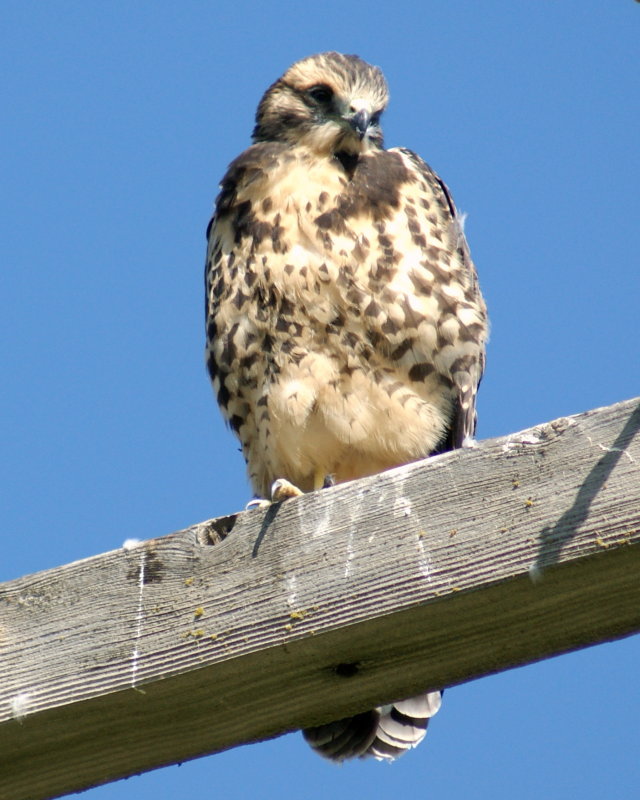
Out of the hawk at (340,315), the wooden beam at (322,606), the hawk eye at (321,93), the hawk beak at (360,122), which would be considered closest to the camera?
the wooden beam at (322,606)

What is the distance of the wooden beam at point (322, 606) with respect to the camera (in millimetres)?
1777

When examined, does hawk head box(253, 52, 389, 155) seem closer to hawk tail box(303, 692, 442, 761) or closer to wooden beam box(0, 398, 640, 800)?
hawk tail box(303, 692, 442, 761)

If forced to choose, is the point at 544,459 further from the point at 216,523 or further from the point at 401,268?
the point at 401,268

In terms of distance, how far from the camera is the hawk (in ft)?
11.7

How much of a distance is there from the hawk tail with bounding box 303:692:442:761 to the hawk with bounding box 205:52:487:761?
101 cm

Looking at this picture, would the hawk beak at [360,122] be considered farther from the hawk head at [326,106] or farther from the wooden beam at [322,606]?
the wooden beam at [322,606]

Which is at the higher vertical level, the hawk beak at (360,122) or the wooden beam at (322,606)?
the hawk beak at (360,122)

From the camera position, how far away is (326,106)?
4234 millimetres


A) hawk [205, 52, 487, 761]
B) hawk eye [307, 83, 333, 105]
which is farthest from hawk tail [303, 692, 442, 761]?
hawk eye [307, 83, 333, 105]

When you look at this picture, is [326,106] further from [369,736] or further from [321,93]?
[369,736]

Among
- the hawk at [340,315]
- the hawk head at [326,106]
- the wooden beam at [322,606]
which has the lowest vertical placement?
the wooden beam at [322,606]

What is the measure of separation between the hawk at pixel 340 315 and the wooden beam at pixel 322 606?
1.44 meters

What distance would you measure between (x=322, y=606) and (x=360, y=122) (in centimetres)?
252

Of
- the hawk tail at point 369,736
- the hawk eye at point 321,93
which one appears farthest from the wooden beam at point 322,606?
the hawk eye at point 321,93
